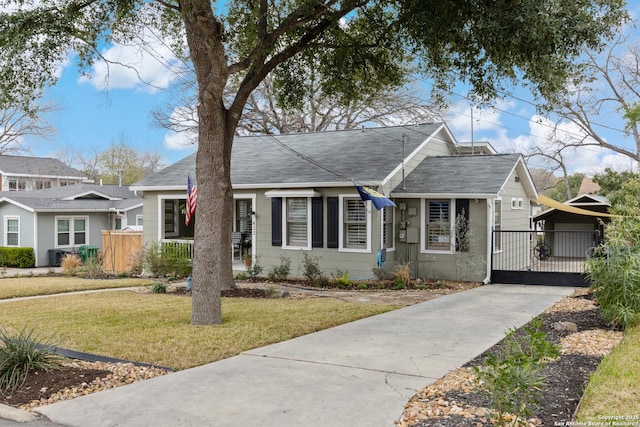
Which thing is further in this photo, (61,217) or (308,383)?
(61,217)

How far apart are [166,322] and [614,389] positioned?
6468 millimetres

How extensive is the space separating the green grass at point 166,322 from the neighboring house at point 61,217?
13261 mm

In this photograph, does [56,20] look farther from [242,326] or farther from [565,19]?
[565,19]

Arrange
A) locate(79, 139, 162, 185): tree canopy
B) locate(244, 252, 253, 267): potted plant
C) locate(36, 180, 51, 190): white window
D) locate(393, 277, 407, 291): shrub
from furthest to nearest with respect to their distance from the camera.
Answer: locate(79, 139, 162, 185): tree canopy, locate(36, 180, 51, 190): white window, locate(244, 252, 253, 267): potted plant, locate(393, 277, 407, 291): shrub

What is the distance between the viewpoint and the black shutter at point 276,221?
644 inches

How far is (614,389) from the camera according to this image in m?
Result: 4.95

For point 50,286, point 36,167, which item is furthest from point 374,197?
point 36,167

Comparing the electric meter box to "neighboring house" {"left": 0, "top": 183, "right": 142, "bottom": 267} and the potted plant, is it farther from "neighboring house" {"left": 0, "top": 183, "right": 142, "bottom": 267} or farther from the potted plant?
"neighboring house" {"left": 0, "top": 183, "right": 142, "bottom": 267}

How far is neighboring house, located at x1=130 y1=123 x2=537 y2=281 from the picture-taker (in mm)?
14750

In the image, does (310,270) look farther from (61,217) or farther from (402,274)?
(61,217)

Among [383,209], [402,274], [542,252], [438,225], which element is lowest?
[402,274]

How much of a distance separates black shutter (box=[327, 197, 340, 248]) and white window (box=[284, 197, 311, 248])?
71 centimetres

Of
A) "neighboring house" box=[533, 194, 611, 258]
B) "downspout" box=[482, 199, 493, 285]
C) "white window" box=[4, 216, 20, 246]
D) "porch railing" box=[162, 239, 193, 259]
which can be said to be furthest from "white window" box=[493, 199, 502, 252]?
"white window" box=[4, 216, 20, 246]

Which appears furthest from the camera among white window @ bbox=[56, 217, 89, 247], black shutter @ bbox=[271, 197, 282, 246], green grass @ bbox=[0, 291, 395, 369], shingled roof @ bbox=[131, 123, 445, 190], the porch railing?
white window @ bbox=[56, 217, 89, 247]
